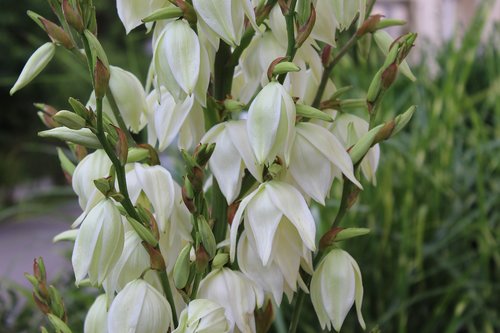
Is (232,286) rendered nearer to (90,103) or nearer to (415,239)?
(90,103)

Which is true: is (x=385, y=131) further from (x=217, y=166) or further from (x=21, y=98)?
(x=21, y=98)

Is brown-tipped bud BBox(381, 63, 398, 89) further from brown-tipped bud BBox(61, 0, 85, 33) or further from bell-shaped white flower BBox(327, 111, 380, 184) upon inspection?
brown-tipped bud BBox(61, 0, 85, 33)

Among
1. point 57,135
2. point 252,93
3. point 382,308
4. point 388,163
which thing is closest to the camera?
point 57,135

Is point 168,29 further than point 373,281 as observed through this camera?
No

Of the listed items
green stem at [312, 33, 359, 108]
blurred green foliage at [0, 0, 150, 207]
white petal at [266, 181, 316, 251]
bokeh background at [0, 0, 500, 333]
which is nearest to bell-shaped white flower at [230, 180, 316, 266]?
white petal at [266, 181, 316, 251]

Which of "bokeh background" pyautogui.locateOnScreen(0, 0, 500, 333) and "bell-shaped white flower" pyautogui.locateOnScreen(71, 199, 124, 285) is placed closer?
"bell-shaped white flower" pyautogui.locateOnScreen(71, 199, 124, 285)

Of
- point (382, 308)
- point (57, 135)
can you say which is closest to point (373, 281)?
point (382, 308)

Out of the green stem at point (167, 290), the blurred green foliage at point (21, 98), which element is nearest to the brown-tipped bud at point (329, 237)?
the green stem at point (167, 290)
